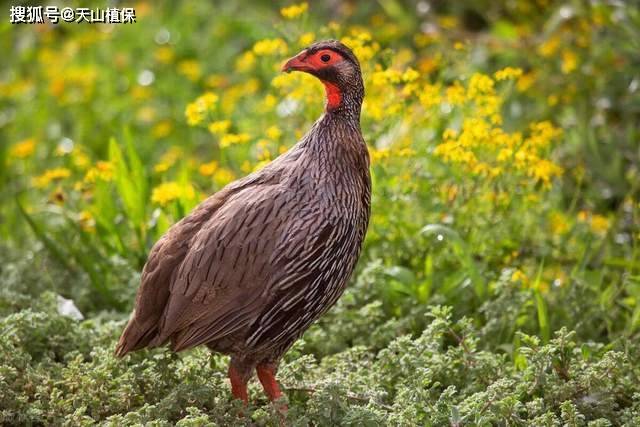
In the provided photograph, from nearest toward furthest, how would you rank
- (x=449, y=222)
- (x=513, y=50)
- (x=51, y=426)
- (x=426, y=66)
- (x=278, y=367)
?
(x=51, y=426) → (x=278, y=367) → (x=449, y=222) → (x=426, y=66) → (x=513, y=50)

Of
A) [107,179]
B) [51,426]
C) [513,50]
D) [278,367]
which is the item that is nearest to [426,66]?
[513,50]

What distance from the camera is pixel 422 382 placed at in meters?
4.21

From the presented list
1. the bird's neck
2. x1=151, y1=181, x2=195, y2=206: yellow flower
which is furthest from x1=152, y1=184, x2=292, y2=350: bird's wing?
x1=151, y1=181, x2=195, y2=206: yellow flower

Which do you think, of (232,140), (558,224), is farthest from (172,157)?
(558,224)

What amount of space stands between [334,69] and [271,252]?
77 cm

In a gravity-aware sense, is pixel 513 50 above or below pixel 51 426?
above

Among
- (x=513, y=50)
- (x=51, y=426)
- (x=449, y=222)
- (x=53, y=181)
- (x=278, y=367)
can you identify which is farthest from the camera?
(x=513, y=50)

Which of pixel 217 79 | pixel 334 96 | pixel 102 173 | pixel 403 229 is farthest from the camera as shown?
pixel 217 79

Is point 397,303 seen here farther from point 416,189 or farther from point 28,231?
point 28,231

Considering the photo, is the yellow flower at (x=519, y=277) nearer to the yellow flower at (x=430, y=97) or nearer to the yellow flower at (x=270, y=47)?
the yellow flower at (x=430, y=97)

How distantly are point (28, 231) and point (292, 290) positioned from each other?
9.29ft

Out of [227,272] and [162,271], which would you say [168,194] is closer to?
[162,271]

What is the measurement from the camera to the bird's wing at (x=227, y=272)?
4.20 meters

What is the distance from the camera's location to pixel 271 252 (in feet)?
13.8
